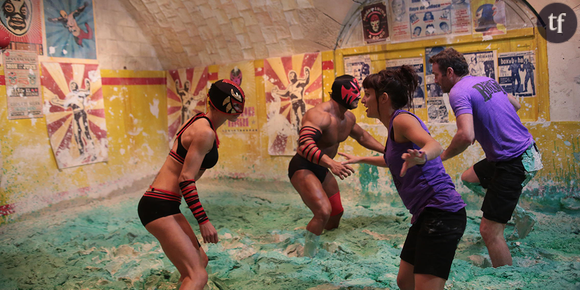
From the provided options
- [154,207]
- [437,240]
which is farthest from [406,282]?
[154,207]

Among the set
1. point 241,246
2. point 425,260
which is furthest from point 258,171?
point 425,260

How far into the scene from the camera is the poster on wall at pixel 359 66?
219 inches

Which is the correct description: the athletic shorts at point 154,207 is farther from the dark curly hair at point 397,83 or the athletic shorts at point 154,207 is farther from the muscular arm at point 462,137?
the muscular arm at point 462,137

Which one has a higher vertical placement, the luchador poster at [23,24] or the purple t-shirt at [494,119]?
the luchador poster at [23,24]

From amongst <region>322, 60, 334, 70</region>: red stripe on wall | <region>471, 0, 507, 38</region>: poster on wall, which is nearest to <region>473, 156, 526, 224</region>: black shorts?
<region>471, 0, 507, 38</region>: poster on wall

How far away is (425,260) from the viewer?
218 centimetres

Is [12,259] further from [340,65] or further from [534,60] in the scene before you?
[534,60]

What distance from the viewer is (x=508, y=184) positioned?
10.0ft

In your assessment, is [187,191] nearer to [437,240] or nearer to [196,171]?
[196,171]

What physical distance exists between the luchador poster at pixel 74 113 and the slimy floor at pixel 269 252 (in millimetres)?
816

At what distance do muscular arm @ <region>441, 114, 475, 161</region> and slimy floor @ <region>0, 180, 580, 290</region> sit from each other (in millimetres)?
1038

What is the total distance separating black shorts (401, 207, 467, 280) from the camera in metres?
2.15

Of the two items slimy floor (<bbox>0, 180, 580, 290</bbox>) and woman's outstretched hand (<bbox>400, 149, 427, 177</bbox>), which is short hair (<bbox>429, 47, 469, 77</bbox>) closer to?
woman's outstretched hand (<bbox>400, 149, 427, 177</bbox>)

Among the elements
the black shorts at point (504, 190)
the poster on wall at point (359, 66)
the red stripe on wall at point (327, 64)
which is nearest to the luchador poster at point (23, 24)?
the red stripe on wall at point (327, 64)
